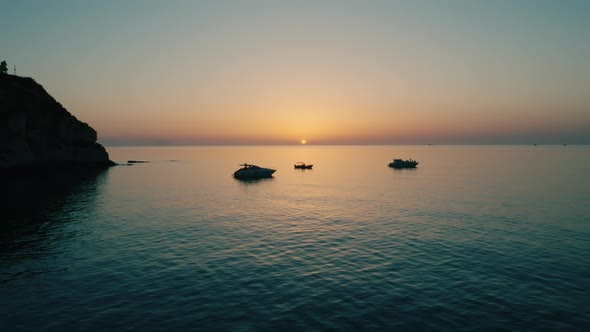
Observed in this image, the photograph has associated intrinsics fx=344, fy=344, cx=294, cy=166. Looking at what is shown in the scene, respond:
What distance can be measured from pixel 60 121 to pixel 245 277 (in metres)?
124

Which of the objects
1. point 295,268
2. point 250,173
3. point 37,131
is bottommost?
point 295,268

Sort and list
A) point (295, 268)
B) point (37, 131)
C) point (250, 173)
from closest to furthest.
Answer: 1. point (295, 268)
2. point (37, 131)
3. point (250, 173)

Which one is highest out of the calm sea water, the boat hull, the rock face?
the rock face

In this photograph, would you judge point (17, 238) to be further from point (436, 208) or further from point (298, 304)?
point (436, 208)

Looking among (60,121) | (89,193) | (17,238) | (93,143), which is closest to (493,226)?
(17,238)

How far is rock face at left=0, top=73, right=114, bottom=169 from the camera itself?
97188 mm

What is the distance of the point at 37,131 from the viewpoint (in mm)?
108312

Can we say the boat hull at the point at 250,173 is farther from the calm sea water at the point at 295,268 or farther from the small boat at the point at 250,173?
the calm sea water at the point at 295,268

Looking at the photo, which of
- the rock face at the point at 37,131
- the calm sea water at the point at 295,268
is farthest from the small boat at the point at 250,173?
the rock face at the point at 37,131

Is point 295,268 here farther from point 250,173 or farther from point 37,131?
point 37,131

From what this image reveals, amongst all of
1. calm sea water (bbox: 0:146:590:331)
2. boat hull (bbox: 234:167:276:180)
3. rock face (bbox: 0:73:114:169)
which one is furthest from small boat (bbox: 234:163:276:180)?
rock face (bbox: 0:73:114:169)

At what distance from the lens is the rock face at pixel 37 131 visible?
97.2 m

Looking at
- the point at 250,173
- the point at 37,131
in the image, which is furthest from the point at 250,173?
the point at 37,131

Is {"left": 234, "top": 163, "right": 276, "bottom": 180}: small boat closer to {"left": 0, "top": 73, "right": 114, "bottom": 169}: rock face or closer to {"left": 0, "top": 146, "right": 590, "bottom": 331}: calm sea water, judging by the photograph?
{"left": 0, "top": 146, "right": 590, "bottom": 331}: calm sea water
